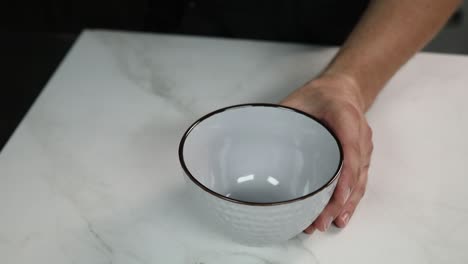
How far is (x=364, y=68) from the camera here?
0.78 metres

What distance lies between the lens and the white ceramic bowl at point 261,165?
521 mm

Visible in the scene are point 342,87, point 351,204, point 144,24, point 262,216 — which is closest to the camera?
point 262,216

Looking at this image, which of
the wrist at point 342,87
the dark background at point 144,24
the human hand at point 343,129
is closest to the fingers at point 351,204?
the human hand at point 343,129

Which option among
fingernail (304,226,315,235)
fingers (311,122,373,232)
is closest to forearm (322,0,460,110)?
fingers (311,122,373,232)

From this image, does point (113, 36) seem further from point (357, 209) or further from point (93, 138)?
point (357, 209)

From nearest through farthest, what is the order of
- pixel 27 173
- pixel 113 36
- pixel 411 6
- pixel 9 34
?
pixel 27 173 < pixel 411 6 < pixel 113 36 < pixel 9 34

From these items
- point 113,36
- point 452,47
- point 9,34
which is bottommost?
point 452,47

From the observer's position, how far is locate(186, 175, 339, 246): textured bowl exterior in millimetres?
504

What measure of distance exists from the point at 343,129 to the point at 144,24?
701 millimetres

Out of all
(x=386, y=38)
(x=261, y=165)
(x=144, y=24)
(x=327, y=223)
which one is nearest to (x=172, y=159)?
(x=261, y=165)

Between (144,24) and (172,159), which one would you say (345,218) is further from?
(144,24)

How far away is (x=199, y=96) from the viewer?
2.69 feet

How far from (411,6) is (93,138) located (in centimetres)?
45

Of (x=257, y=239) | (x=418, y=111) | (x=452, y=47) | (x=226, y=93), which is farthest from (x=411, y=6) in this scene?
(x=452, y=47)
